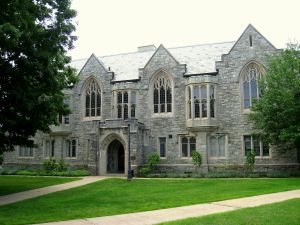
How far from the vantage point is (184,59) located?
114 ft

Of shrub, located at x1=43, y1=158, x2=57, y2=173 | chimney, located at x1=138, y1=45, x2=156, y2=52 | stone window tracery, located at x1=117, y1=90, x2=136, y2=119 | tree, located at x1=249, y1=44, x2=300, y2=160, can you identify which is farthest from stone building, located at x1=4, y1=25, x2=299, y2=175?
chimney, located at x1=138, y1=45, x2=156, y2=52

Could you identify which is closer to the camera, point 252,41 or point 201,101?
point 252,41

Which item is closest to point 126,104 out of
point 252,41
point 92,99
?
point 92,99

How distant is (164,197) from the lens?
15680mm

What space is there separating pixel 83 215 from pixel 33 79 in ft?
30.6

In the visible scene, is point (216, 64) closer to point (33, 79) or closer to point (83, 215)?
point (33, 79)

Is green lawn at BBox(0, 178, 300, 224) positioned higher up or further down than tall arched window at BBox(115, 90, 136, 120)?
further down

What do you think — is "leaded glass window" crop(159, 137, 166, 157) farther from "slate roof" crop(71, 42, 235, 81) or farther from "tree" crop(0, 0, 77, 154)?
"tree" crop(0, 0, 77, 154)

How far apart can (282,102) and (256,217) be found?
1563cm

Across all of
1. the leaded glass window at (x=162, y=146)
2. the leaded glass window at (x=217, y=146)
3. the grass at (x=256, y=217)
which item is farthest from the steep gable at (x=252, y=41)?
the grass at (x=256, y=217)

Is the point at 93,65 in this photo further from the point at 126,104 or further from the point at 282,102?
the point at 282,102

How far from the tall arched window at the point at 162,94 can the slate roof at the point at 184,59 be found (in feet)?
7.43

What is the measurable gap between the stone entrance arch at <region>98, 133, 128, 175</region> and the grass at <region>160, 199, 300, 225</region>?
20306 mm

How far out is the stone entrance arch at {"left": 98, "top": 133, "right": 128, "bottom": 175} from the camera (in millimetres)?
31969
